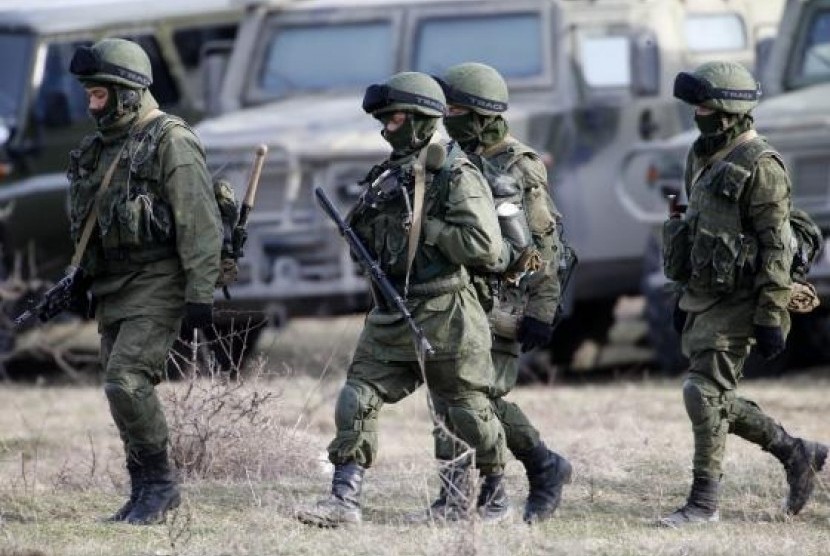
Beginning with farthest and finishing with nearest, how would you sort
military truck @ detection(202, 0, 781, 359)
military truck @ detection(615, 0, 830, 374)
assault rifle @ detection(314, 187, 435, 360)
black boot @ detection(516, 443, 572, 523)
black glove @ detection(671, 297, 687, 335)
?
military truck @ detection(202, 0, 781, 359) → military truck @ detection(615, 0, 830, 374) → black glove @ detection(671, 297, 687, 335) → black boot @ detection(516, 443, 572, 523) → assault rifle @ detection(314, 187, 435, 360)

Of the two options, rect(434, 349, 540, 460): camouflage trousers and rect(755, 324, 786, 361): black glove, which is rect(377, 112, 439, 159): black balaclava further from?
rect(755, 324, 786, 361): black glove

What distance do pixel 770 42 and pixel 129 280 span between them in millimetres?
6465

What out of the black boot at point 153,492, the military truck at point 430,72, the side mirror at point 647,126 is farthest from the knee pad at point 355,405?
the side mirror at point 647,126

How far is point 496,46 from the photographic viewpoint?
13.3m

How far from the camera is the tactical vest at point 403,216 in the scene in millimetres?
7316

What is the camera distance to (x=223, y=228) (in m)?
7.70

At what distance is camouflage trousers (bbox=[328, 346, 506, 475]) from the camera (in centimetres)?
735

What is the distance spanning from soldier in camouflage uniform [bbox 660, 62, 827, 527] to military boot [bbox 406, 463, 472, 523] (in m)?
0.78

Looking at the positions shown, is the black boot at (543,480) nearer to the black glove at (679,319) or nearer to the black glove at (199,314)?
the black glove at (679,319)

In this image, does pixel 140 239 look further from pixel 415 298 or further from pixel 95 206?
pixel 415 298

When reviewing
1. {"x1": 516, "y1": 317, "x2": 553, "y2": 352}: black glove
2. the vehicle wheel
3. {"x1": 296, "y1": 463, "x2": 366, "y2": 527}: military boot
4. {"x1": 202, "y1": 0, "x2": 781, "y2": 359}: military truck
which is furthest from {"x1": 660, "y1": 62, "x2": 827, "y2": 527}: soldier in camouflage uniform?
{"x1": 202, "y1": 0, "x2": 781, "y2": 359}: military truck

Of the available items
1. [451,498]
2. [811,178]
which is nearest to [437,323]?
[451,498]

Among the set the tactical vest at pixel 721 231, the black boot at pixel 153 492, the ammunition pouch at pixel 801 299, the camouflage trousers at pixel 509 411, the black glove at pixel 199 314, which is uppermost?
the tactical vest at pixel 721 231

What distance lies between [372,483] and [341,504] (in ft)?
4.69
